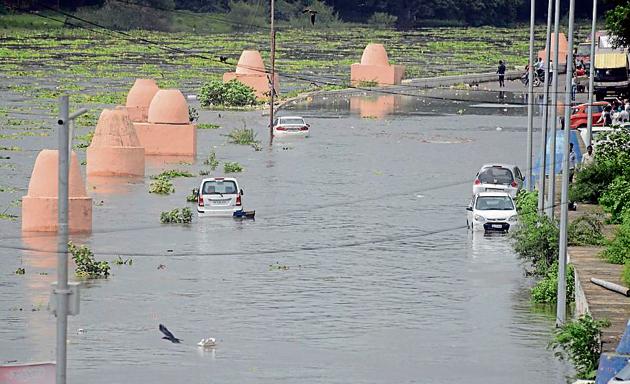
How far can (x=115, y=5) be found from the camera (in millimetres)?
138625

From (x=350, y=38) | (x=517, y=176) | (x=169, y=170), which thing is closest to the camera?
(x=517, y=176)

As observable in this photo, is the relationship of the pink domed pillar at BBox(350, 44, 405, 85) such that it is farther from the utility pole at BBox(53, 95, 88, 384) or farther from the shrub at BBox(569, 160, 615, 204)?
the utility pole at BBox(53, 95, 88, 384)

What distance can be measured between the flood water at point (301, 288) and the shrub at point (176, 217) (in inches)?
15.1

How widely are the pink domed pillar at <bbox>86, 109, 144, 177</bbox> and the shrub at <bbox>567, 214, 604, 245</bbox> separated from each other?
25524 mm

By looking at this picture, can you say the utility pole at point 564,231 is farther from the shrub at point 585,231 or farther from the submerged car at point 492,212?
the submerged car at point 492,212

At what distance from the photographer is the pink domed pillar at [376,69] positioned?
4158 inches

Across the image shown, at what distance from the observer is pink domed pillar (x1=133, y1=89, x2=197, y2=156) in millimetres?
75625

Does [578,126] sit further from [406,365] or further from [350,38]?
[350,38]

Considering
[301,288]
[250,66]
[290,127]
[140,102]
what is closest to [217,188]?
[301,288]

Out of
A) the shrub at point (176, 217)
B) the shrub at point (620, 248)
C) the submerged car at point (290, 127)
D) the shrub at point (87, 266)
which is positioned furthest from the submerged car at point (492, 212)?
the submerged car at point (290, 127)

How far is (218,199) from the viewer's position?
57062mm

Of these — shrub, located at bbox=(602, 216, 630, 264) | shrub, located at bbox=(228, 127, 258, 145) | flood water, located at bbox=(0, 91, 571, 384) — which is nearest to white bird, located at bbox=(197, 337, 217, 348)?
flood water, located at bbox=(0, 91, 571, 384)

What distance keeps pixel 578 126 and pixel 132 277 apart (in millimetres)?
36935

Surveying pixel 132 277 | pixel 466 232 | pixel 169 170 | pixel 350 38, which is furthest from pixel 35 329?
pixel 350 38
